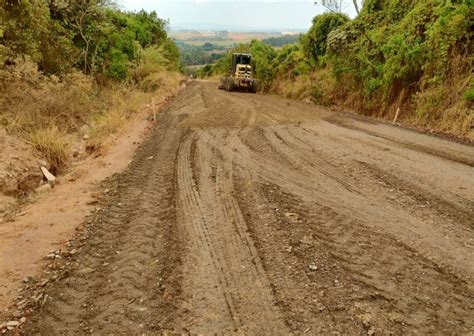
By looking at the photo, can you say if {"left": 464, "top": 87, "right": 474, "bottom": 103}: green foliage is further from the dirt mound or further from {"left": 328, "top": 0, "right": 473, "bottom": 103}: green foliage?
the dirt mound

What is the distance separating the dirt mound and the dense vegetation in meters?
10.9

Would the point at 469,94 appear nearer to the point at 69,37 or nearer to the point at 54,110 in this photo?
the point at 54,110

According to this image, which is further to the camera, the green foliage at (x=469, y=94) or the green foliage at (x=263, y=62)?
the green foliage at (x=263, y=62)

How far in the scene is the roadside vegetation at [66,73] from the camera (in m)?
10.8

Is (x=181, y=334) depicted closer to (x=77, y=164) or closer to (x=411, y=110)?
(x=77, y=164)

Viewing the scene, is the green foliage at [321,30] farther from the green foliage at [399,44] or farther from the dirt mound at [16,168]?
the dirt mound at [16,168]

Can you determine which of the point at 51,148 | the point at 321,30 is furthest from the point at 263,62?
the point at 51,148

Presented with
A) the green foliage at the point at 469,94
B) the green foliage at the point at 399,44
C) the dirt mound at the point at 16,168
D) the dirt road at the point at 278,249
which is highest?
the green foliage at the point at 399,44

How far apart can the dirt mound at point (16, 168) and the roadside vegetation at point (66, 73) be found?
43 centimetres

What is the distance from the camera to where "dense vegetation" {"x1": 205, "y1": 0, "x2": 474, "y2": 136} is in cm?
1265

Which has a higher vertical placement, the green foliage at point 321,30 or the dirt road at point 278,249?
the green foliage at point 321,30

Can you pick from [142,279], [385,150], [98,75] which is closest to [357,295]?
[142,279]

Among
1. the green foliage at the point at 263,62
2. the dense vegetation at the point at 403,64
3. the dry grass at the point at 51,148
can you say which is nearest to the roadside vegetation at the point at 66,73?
the dry grass at the point at 51,148

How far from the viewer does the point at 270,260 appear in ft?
14.9
